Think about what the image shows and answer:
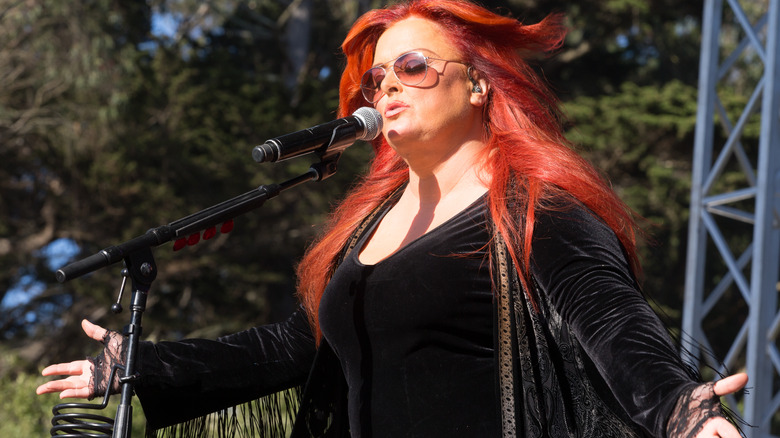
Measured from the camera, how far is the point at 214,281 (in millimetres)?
13555

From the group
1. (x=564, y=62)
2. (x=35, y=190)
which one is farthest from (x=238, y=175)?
(x=564, y=62)

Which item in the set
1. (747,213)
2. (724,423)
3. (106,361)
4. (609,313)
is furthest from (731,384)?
(747,213)

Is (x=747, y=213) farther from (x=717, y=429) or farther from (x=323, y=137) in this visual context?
(x=717, y=429)

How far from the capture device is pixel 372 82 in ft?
6.86

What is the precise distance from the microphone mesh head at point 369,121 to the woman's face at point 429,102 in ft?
0.06

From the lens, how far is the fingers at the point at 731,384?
3.87 ft

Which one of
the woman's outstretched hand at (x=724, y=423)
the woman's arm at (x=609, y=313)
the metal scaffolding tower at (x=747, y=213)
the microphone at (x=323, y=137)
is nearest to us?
the woman's outstretched hand at (x=724, y=423)

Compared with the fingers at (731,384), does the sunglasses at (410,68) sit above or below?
above

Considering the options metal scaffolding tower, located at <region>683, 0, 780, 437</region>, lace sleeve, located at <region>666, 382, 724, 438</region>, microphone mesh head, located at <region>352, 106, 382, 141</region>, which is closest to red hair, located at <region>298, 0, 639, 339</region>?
microphone mesh head, located at <region>352, 106, 382, 141</region>

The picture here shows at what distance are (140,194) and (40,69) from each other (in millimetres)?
2202

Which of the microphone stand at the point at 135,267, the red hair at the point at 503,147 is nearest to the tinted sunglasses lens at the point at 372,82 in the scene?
the red hair at the point at 503,147

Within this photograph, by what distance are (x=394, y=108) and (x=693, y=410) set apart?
1031 mm

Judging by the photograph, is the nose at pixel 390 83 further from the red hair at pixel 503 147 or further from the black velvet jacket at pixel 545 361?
the black velvet jacket at pixel 545 361

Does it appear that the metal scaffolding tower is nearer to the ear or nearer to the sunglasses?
the ear
